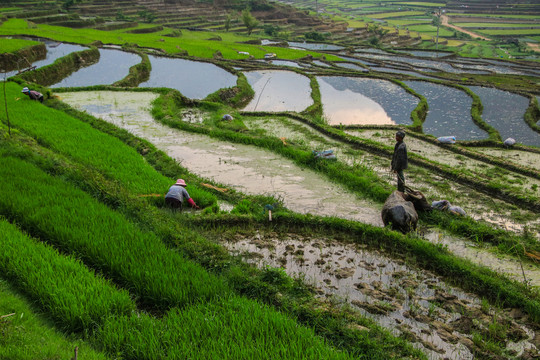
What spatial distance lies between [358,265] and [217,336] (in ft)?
7.39

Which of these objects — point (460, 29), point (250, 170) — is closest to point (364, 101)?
point (250, 170)

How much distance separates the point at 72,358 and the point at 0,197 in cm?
352

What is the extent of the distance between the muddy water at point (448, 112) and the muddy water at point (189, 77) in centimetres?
813

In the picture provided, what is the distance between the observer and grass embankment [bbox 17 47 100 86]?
50.4 ft

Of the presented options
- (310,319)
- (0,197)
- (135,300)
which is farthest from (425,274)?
(0,197)

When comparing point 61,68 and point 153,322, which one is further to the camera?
point 61,68

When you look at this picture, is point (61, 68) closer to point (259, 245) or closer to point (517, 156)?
point (259, 245)

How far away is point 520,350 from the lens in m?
3.42

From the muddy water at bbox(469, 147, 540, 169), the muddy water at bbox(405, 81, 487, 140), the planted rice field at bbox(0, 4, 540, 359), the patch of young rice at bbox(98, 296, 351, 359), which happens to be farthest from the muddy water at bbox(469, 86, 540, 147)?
the patch of young rice at bbox(98, 296, 351, 359)

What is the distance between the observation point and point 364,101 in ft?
51.2

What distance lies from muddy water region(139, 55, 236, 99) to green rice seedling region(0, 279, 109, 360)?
40.7 feet

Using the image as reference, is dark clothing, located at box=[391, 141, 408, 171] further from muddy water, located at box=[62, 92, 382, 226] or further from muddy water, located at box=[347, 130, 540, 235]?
muddy water, located at box=[347, 130, 540, 235]

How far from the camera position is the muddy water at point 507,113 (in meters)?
12.2

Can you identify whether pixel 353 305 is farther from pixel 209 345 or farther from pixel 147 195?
pixel 147 195
